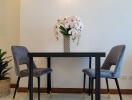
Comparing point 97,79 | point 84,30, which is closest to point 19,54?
point 84,30

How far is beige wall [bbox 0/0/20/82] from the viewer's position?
15.5ft

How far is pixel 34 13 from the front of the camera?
13.8 feet

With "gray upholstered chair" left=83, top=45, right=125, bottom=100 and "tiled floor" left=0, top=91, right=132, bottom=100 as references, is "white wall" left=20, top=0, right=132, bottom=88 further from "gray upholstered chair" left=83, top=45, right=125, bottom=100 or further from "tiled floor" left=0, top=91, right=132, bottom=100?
"gray upholstered chair" left=83, top=45, right=125, bottom=100

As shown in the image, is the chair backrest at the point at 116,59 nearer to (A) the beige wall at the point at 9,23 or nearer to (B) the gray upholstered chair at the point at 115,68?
(B) the gray upholstered chair at the point at 115,68

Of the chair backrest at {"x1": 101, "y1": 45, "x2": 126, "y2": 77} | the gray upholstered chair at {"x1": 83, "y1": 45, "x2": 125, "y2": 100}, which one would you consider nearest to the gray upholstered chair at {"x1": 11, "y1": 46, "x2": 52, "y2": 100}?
the gray upholstered chair at {"x1": 83, "y1": 45, "x2": 125, "y2": 100}

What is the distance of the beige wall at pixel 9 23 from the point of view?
473 cm

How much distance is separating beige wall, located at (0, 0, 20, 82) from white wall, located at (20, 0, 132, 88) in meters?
0.57

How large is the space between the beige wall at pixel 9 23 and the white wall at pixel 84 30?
0.57 meters

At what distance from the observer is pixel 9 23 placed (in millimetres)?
4746

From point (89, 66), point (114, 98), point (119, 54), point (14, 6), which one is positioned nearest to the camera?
point (119, 54)

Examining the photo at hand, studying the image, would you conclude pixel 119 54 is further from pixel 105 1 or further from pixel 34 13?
pixel 34 13

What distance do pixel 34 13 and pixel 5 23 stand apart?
2.83 feet

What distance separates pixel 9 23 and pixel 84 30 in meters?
1.58

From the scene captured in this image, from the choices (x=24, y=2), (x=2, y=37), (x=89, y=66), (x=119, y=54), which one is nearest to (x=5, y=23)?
(x=2, y=37)
